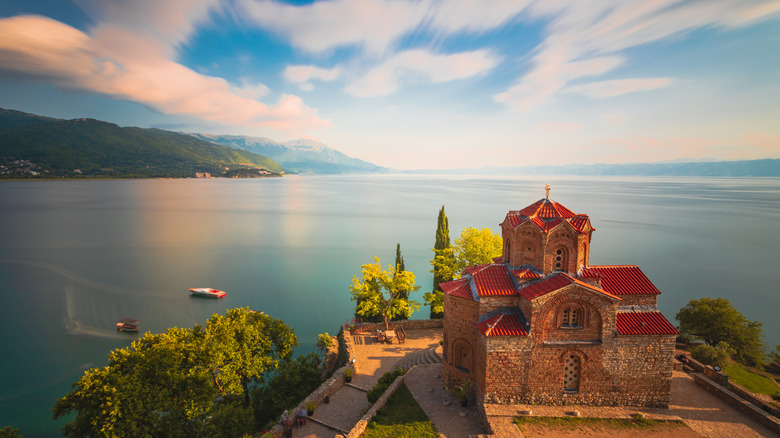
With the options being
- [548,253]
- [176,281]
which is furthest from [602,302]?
[176,281]

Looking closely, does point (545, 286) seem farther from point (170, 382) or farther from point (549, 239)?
point (170, 382)

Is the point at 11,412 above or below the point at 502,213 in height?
below

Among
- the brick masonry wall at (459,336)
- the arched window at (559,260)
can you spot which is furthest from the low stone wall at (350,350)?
the arched window at (559,260)

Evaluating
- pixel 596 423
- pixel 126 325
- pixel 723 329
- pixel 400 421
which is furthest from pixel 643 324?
pixel 126 325

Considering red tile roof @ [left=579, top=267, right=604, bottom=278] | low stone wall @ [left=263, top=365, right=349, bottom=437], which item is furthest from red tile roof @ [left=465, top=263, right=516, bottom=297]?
low stone wall @ [left=263, top=365, right=349, bottom=437]

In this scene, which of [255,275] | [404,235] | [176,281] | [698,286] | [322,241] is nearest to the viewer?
[698,286]

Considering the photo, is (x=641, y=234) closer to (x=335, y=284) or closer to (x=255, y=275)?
(x=335, y=284)
